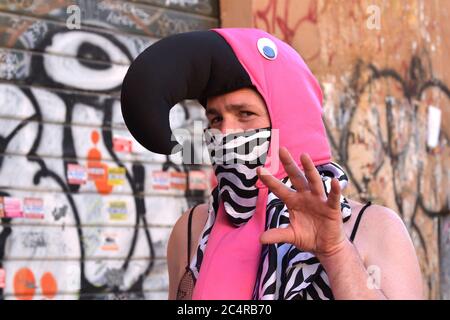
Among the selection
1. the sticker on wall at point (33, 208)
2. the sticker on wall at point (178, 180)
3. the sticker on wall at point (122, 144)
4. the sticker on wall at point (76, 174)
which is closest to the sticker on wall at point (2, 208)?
the sticker on wall at point (33, 208)

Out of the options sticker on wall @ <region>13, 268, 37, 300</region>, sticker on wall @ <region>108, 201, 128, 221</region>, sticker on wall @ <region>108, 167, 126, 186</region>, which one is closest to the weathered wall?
sticker on wall @ <region>108, 167, 126, 186</region>

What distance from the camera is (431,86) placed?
9.01 meters

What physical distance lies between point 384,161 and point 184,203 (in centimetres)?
215

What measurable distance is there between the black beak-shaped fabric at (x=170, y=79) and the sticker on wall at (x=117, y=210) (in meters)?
3.43

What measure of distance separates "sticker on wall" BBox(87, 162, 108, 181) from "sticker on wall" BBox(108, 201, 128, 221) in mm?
194

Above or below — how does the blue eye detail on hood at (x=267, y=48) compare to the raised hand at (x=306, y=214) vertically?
above

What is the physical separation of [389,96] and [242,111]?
18.0ft

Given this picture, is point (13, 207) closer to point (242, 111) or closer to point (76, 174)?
point (76, 174)

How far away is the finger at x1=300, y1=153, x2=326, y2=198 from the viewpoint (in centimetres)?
258

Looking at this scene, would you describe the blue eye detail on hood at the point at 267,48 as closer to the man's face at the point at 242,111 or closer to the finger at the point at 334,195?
the man's face at the point at 242,111

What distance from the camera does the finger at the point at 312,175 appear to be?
Answer: 2584mm

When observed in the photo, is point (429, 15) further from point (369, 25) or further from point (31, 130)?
point (31, 130)

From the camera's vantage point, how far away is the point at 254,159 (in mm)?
3264
